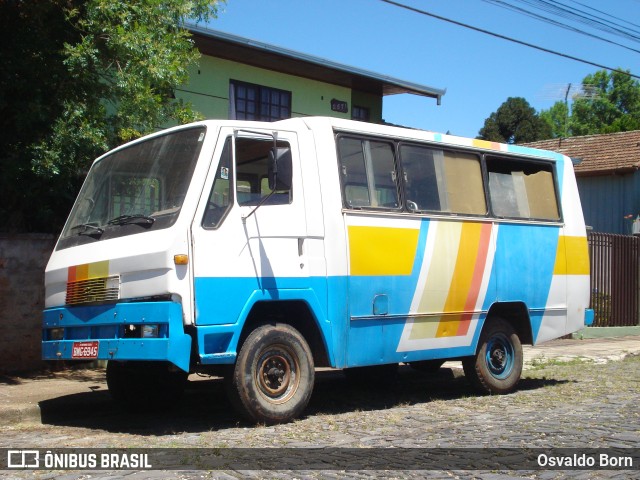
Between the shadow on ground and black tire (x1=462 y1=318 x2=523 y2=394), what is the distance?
32 cm

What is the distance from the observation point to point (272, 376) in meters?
7.67

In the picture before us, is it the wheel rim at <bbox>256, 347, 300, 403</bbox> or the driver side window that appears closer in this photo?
the driver side window

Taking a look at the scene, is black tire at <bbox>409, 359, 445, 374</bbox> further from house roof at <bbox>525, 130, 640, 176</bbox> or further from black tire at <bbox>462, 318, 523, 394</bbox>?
house roof at <bbox>525, 130, 640, 176</bbox>

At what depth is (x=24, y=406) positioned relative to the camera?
815 centimetres

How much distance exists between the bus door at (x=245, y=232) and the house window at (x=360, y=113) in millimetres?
12680

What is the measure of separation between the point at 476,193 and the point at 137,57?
4635 mm

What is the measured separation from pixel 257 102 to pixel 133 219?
11218 mm

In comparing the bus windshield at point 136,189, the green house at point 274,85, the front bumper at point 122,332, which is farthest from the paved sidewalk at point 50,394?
the green house at point 274,85

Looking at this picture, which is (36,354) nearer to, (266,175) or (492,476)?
(266,175)

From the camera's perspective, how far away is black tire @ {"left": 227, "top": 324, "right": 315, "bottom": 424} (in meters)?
7.36

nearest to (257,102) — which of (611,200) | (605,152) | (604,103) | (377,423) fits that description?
(377,423)

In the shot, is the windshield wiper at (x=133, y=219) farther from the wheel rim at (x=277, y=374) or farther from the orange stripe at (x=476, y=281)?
the orange stripe at (x=476, y=281)

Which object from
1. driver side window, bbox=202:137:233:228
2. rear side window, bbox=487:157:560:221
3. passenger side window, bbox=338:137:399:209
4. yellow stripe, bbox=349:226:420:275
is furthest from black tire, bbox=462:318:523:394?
driver side window, bbox=202:137:233:228

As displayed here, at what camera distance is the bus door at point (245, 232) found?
7.24 meters
